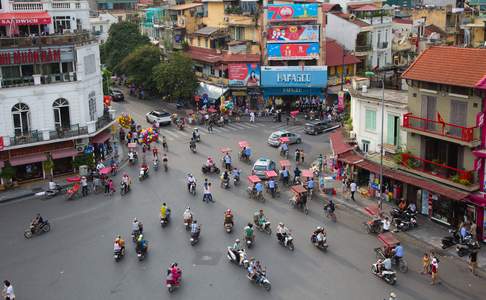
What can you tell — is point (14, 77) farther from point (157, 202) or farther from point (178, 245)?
point (178, 245)

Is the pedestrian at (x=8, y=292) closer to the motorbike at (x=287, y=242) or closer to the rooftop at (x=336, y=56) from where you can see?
the motorbike at (x=287, y=242)

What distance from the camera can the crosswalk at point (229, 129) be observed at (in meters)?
57.1

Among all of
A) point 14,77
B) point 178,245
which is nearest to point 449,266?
point 178,245

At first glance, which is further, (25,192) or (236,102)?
(236,102)

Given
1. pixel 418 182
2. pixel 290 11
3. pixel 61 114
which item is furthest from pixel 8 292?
pixel 290 11

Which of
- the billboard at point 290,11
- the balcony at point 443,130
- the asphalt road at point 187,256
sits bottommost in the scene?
the asphalt road at point 187,256

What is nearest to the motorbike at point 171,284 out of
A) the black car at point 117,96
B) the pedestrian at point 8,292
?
the pedestrian at point 8,292

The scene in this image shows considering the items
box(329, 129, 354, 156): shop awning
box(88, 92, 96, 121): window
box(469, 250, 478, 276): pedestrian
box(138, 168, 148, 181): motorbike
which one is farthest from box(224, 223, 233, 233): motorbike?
box(88, 92, 96, 121): window

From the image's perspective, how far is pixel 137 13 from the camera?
115 m

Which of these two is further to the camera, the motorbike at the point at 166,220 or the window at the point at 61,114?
the window at the point at 61,114

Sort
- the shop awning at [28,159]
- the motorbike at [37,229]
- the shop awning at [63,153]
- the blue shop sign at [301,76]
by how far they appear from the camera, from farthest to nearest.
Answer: the blue shop sign at [301,76] → the shop awning at [63,153] → the shop awning at [28,159] → the motorbike at [37,229]

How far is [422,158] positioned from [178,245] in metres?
16.3

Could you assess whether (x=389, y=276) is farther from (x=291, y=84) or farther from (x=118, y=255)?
(x=291, y=84)

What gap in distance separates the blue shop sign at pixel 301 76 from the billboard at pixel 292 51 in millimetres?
1453
